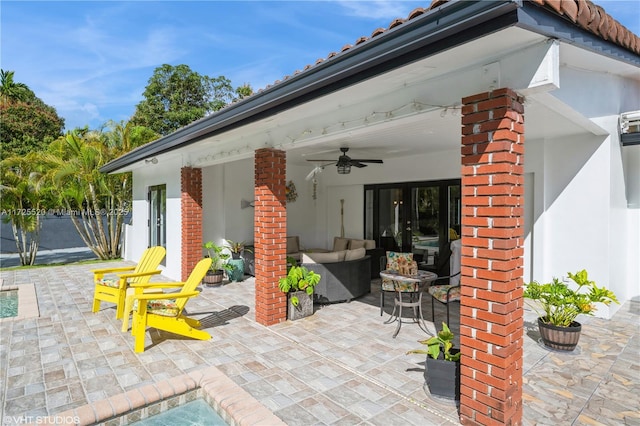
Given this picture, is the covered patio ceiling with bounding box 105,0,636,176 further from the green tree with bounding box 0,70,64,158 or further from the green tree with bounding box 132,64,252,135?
the green tree with bounding box 0,70,64,158

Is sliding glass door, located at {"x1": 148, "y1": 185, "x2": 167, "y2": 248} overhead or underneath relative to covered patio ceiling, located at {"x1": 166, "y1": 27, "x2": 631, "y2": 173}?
underneath

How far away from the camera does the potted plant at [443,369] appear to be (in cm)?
319

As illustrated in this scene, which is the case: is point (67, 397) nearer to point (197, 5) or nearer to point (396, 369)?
point (396, 369)

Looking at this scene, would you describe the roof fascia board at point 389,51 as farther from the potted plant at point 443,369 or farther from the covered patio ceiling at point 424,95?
the potted plant at point 443,369

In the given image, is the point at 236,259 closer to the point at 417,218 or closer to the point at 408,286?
the point at 417,218

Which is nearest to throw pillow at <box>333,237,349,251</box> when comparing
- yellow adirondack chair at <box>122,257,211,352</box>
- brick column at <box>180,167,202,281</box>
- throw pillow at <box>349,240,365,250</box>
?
throw pillow at <box>349,240,365,250</box>

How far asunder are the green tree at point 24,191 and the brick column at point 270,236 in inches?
373

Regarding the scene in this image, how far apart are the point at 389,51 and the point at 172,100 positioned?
26813mm

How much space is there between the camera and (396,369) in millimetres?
3971

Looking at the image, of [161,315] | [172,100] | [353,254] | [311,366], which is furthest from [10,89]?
[311,366]

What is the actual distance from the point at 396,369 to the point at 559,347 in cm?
224

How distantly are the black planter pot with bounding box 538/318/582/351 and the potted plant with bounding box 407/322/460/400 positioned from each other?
202 cm

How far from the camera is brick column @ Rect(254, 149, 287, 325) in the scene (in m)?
5.51

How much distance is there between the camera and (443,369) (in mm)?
3211
